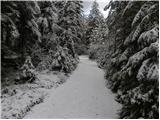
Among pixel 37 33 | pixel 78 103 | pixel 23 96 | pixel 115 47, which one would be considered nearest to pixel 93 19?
pixel 115 47

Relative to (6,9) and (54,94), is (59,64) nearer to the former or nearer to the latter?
(54,94)

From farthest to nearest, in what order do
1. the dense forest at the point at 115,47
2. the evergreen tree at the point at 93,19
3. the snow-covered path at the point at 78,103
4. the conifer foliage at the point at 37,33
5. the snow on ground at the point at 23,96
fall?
the evergreen tree at the point at 93,19
the conifer foliage at the point at 37,33
the snow-covered path at the point at 78,103
the snow on ground at the point at 23,96
the dense forest at the point at 115,47

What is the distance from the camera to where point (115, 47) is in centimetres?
1992

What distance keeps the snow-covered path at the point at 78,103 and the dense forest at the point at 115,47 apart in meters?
0.91

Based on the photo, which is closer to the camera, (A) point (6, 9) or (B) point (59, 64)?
(A) point (6, 9)

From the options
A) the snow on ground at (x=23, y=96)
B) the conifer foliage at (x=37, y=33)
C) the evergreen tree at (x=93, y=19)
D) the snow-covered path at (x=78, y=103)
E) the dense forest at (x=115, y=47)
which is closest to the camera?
the dense forest at (x=115, y=47)

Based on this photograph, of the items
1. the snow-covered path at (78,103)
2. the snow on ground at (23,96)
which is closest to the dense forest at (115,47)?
the snow on ground at (23,96)

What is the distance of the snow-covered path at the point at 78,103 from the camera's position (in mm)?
12890

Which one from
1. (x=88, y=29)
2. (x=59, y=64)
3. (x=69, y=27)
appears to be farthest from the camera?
(x=88, y=29)

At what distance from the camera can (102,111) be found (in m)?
13.7

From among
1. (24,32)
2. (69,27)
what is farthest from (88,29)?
(24,32)

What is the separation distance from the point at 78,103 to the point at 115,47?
22.1ft

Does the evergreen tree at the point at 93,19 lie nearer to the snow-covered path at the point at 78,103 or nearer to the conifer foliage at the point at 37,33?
the conifer foliage at the point at 37,33

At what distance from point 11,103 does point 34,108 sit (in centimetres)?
127
